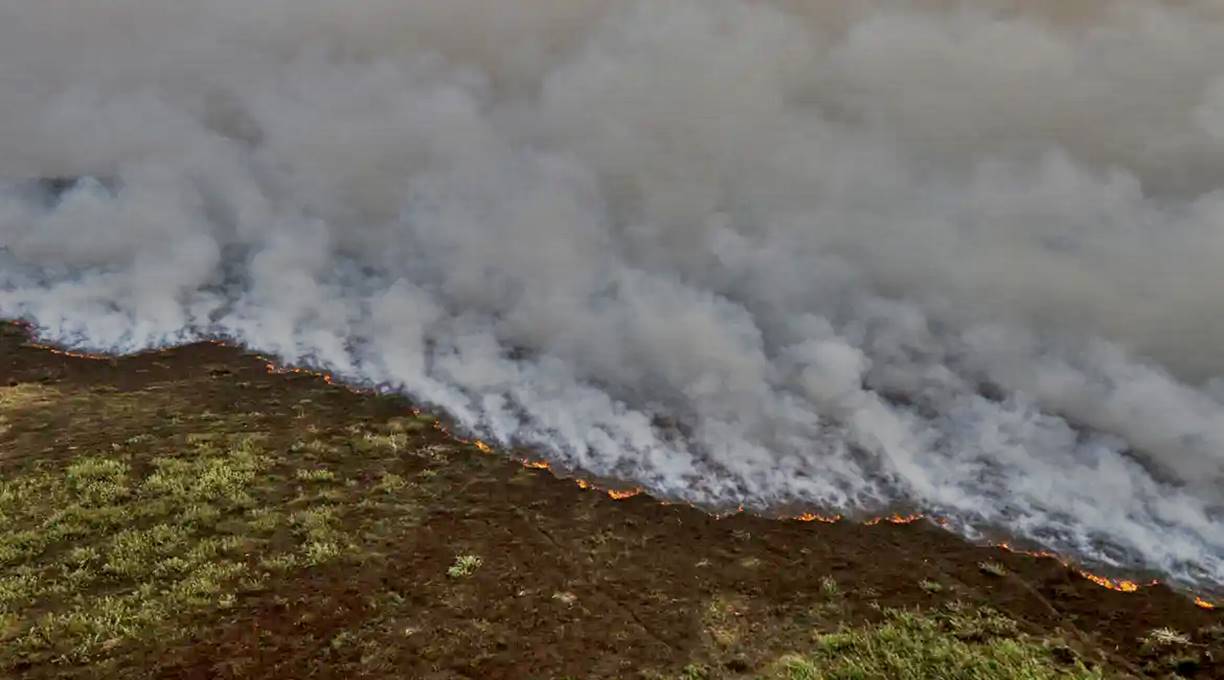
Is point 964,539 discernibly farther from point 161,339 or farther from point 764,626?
point 161,339

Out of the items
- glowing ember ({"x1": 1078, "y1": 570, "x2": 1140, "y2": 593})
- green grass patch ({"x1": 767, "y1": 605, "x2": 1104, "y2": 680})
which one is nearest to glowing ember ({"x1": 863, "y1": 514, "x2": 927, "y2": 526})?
glowing ember ({"x1": 1078, "y1": 570, "x2": 1140, "y2": 593})

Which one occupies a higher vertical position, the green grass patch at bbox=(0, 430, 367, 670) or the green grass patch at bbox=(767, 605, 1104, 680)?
the green grass patch at bbox=(767, 605, 1104, 680)

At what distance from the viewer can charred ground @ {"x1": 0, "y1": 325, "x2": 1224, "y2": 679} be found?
A: 1952 centimetres

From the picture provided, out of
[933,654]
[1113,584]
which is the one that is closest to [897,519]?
[1113,584]

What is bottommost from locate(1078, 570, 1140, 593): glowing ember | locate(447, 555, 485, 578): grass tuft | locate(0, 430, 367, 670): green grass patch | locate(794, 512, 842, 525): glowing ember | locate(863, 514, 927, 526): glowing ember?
locate(0, 430, 367, 670): green grass patch

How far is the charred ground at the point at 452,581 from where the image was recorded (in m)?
19.5

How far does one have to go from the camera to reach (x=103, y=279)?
49.8 m

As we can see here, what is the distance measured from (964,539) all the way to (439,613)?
61.3 feet

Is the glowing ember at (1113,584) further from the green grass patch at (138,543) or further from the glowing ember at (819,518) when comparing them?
the green grass patch at (138,543)

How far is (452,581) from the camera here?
23.0 m

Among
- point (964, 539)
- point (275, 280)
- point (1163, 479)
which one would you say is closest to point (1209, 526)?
point (1163, 479)

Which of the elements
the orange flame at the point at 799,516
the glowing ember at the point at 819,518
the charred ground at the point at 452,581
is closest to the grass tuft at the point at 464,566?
the charred ground at the point at 452,581

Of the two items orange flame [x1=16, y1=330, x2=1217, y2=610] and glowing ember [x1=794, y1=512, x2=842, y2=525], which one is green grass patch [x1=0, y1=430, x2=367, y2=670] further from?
glowing ember [x1=794, y1=512, x2=842, y2=525]

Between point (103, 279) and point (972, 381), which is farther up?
point (972, 381)
